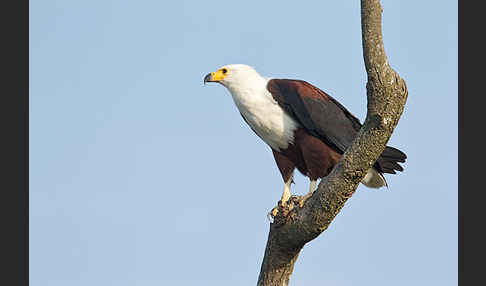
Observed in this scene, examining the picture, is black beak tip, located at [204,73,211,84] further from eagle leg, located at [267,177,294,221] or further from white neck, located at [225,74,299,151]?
eagle leg, located at [267,177,294,221]

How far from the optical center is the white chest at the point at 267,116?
6957mm

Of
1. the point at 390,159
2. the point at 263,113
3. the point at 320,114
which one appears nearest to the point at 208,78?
the point at 263,113

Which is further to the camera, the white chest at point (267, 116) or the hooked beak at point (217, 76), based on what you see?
the hooked beak at point (217, 76)

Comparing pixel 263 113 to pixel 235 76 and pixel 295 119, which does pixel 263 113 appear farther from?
pixel 235 76

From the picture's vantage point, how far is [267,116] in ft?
22.8

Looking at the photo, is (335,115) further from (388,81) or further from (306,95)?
(388,81)

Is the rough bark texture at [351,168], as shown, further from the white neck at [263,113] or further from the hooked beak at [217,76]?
the hooked beak at [217,76]

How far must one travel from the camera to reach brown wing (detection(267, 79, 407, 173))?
22.8ft

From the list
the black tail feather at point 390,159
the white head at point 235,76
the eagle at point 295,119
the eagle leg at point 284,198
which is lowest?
the eagle leg at point 284,198

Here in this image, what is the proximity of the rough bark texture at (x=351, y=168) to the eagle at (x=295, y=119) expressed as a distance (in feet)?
1.78

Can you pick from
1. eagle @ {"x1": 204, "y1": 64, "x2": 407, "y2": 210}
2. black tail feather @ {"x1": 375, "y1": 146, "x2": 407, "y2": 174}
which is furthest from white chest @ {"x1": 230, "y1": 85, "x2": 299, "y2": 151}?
black tail feather @ {"x1": 375, "y1": 146, "x2": 407, "y2": 174}

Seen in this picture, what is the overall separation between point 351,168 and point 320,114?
154cm

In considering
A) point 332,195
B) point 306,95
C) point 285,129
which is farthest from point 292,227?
point 306,95

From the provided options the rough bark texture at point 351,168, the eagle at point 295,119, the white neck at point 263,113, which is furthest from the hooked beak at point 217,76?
the rough bark texture at point 351,168
